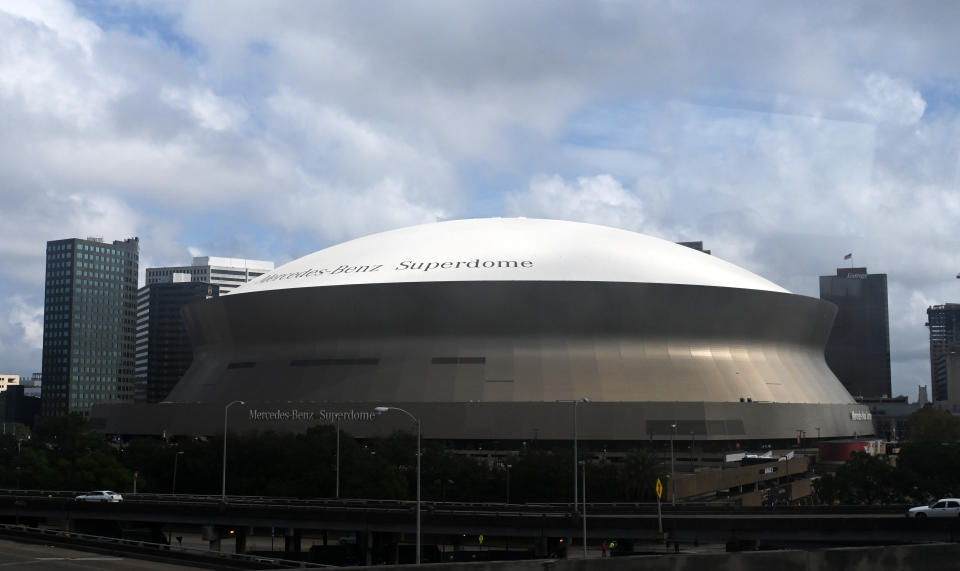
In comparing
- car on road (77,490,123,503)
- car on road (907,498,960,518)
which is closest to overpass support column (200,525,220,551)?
car on road (77,490,123,503)

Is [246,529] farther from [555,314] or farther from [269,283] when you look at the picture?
[269,283]

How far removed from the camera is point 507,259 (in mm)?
110438

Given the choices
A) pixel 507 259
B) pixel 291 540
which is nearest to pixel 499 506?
pixel 291 540

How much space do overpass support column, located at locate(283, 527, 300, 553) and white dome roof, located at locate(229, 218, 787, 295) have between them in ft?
139

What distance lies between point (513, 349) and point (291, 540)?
136 ft

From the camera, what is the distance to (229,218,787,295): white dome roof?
108 meters

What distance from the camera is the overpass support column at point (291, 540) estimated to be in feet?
203

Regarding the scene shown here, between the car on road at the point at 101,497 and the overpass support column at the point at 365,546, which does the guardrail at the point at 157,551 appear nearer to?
the overpass support column at the point at 365,546

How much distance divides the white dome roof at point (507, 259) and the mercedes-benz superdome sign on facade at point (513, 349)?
307 millimetres

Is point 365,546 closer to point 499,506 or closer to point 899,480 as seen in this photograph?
point 499,506

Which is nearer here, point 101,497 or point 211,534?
point 211,534

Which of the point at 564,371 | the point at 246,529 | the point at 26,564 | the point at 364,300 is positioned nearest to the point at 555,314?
the point at 564,371

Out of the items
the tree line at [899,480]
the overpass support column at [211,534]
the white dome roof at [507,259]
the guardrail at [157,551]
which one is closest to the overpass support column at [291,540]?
the overpass support column at [211,534]

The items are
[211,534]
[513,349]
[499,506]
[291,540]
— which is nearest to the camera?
[211,534]
